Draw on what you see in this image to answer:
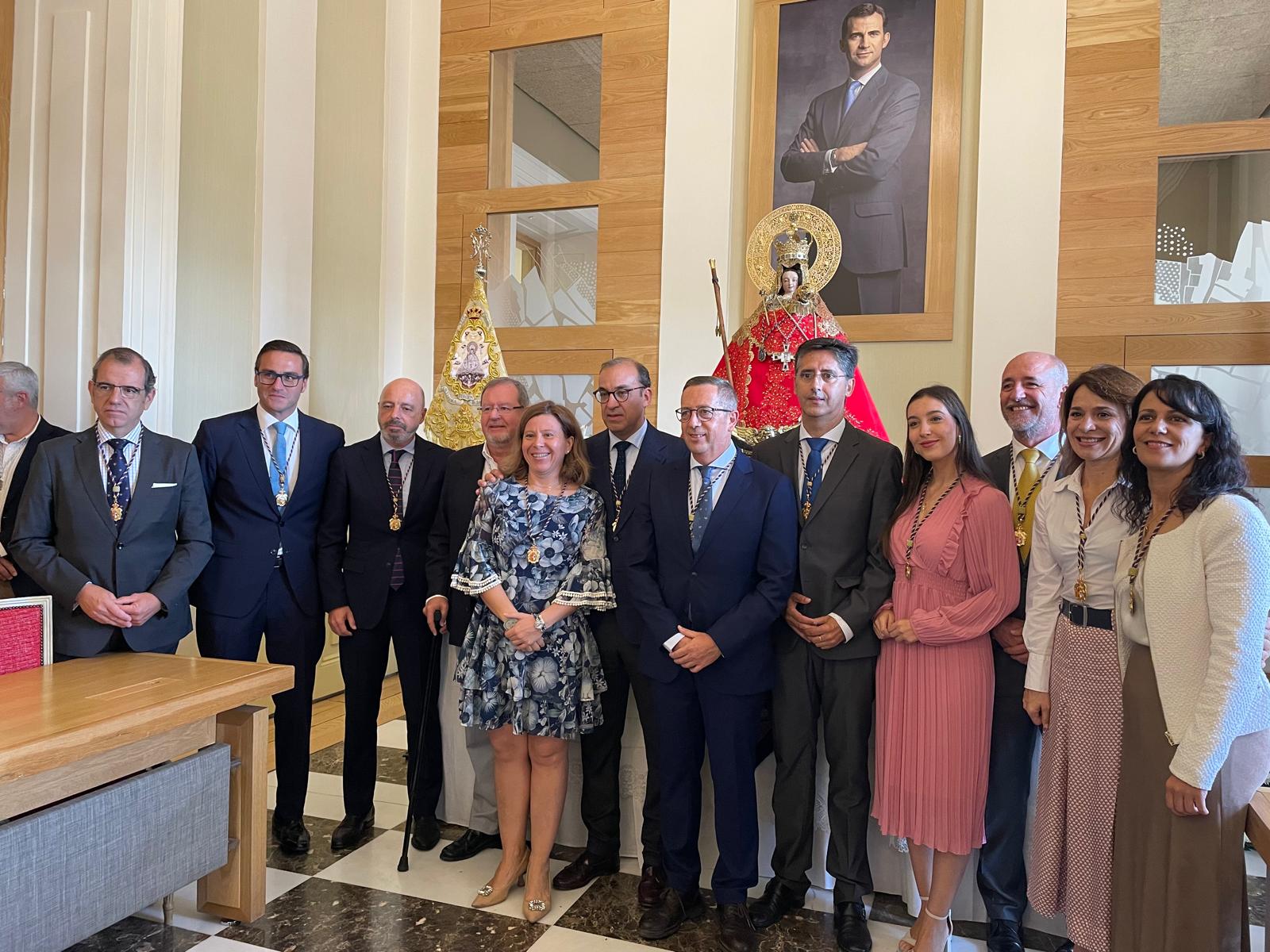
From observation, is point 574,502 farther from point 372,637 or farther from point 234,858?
point 234,858

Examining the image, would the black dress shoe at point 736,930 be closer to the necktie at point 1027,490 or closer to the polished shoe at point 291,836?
the necktie at point 1027,490

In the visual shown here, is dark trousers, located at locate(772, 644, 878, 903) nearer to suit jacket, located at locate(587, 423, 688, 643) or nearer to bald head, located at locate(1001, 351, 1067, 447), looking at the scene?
suit jacket, located at locate(587, 423, 688, 643)

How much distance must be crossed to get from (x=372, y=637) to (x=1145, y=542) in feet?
→ 7.83

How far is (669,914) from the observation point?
8.15ft

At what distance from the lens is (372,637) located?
3061mm

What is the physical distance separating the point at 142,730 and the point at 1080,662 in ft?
7.46

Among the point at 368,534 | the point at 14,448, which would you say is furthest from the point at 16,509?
the point at 368,534

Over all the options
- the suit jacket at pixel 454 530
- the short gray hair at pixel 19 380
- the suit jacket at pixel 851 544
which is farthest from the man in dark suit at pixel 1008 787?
the short gray hair at pixel 19 380

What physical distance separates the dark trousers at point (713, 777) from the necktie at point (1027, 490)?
941 mm

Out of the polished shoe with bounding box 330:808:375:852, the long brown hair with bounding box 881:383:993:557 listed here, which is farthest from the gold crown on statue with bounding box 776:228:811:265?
the polished shoe with bounding box 330:808:375:852

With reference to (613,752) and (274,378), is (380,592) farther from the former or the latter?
(613,752)

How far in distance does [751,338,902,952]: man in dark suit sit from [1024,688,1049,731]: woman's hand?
410mm

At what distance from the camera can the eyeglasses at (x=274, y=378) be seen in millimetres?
2980

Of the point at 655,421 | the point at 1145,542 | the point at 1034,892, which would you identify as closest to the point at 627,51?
the point at 655,421
